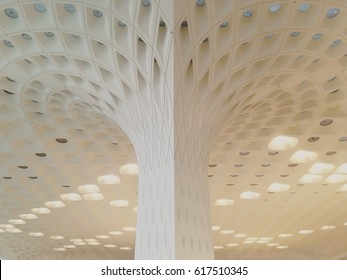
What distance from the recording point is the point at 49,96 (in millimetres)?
13641

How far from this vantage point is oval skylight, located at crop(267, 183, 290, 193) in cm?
2536

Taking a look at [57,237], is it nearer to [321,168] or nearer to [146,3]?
[321,168]

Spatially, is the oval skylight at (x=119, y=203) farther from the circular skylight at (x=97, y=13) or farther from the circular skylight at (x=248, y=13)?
the circular skylight at (x=248, y=13)

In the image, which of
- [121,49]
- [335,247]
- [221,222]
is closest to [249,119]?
[121,49]

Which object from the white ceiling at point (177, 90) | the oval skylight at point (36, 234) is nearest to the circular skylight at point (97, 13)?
the white ceiling at point (177, 90)

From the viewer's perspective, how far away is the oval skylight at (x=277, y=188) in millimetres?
25356

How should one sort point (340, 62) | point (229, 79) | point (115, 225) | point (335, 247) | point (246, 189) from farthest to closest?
point (335, 247), point (115, 225), point (246, 189), point (340, 62), point (229, 79)

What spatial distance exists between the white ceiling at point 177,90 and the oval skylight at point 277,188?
22 cm

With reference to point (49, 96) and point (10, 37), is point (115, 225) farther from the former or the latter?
point (10, 37)

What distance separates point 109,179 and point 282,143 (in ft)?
37.0

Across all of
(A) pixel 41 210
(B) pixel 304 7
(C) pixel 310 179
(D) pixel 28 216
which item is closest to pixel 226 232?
(C) pixel 310 179

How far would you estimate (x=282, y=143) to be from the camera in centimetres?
1884

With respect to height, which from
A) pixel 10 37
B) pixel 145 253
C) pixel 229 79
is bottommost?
pixel 145 253

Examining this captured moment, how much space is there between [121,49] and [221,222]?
26853mm
